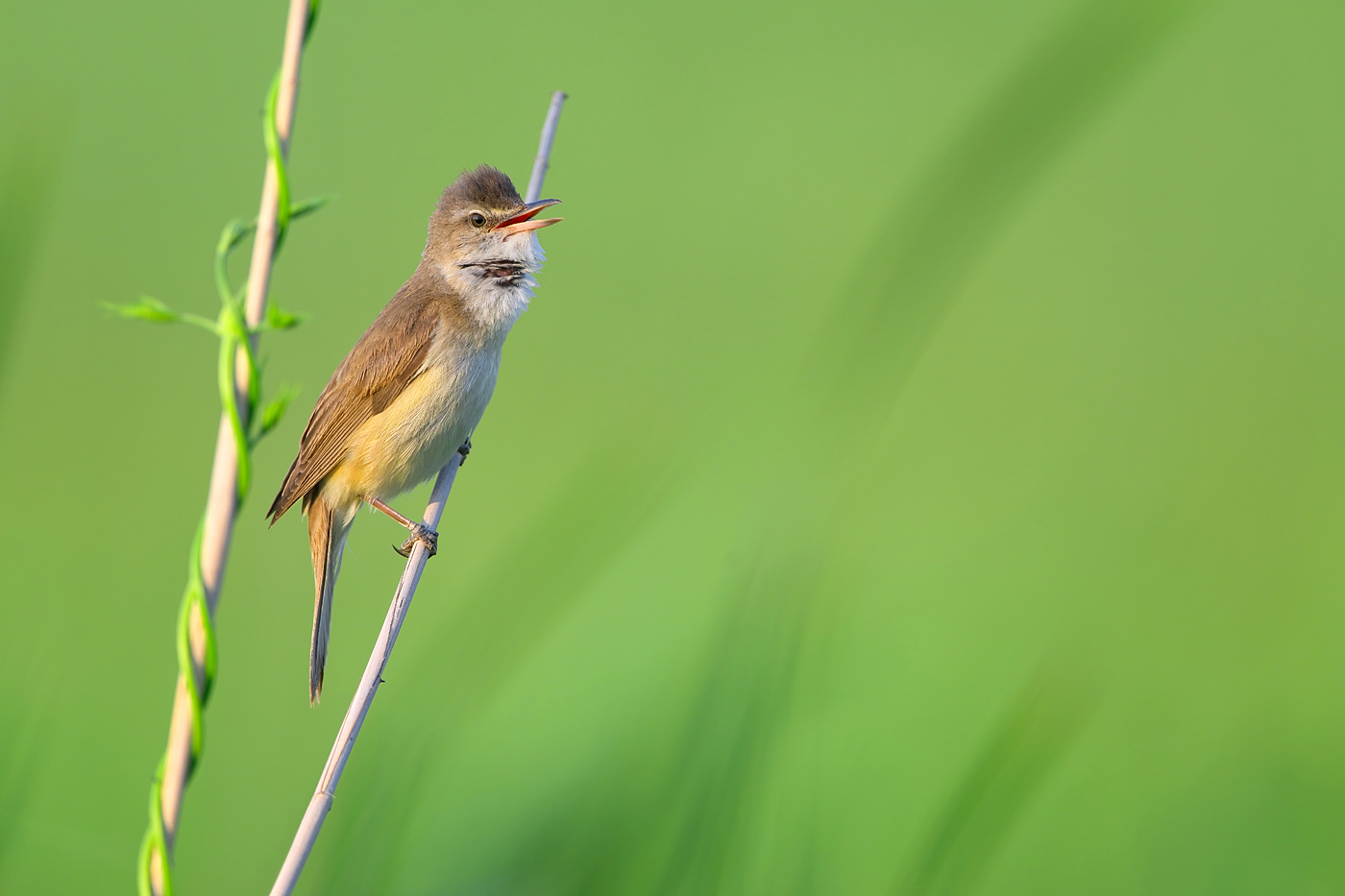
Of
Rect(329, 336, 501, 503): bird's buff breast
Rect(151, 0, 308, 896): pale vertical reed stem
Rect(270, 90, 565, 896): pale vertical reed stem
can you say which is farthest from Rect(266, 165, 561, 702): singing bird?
Rect(151, 0, 308, 896): pale vertical reed stem

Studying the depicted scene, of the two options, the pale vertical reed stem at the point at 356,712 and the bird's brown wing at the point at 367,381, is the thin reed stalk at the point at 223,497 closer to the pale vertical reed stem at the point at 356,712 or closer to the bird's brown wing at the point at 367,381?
the pale vertical reed stem at the point at 356,712

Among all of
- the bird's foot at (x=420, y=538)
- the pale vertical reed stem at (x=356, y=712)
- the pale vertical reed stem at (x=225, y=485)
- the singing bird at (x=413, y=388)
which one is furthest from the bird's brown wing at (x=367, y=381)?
the pale vertical reed stem at (x=225, y=485)

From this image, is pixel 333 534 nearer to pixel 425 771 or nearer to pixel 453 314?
pixel 453 314

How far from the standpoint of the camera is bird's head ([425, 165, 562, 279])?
1979 millimetres

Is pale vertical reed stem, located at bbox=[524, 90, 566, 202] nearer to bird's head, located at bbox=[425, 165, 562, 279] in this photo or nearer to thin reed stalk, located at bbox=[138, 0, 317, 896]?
bird's head, located at bbox=[425, 165, 562, 279]

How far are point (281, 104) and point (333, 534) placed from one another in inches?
68.7

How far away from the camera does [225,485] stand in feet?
1.46

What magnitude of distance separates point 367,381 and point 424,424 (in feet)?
0.58

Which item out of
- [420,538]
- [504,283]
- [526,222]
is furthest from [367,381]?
[420,538]

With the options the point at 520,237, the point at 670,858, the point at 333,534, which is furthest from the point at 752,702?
the point at 333,534

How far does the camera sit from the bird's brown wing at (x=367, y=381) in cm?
194

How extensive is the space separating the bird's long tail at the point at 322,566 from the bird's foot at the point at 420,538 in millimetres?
136

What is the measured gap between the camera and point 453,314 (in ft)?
6.49

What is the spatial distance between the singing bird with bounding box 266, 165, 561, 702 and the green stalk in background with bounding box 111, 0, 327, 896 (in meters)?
1.42
